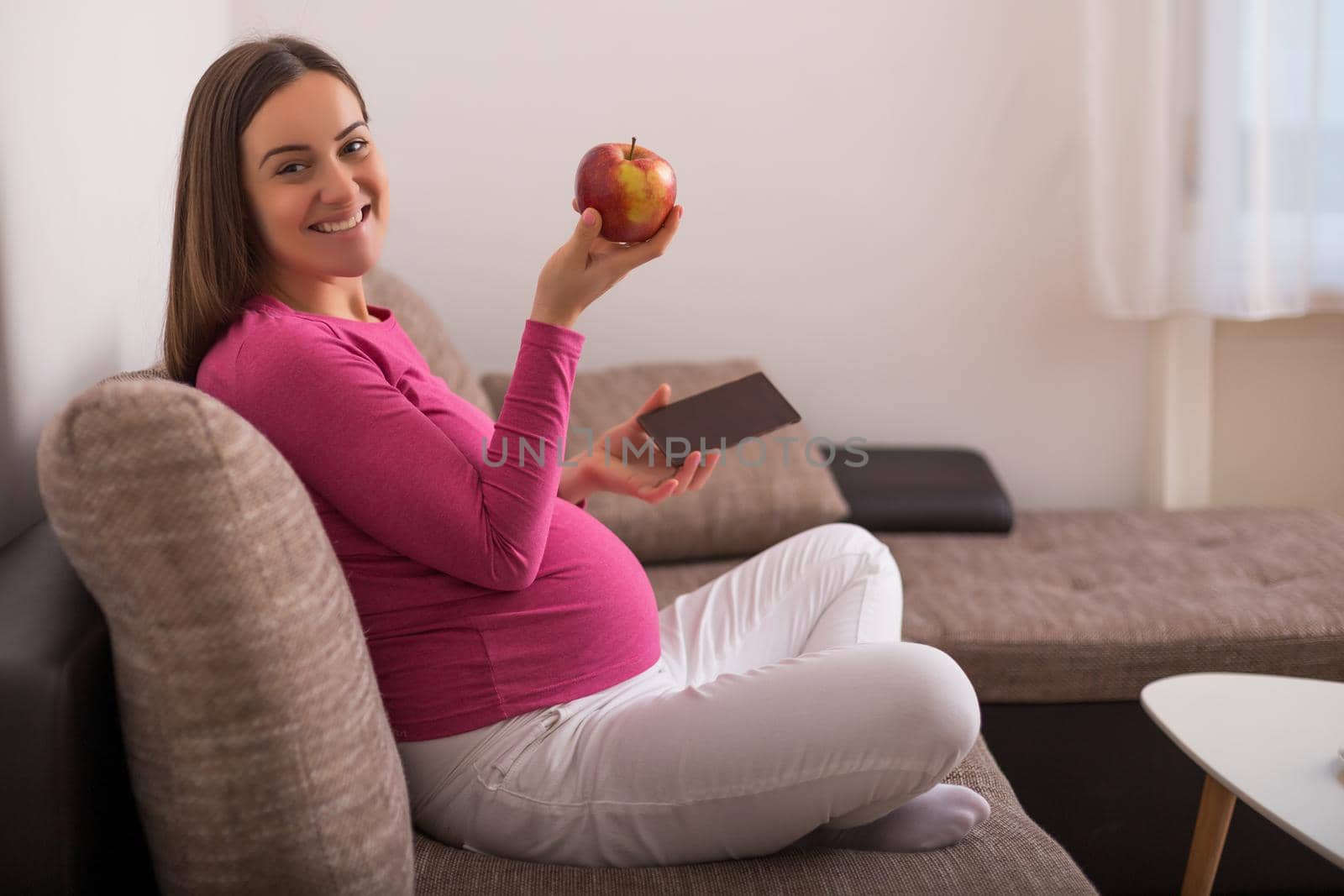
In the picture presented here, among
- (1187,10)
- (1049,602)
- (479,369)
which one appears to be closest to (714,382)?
(479,369)

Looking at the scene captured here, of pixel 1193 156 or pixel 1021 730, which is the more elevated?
pixel 1193 156

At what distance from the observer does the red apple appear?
1207mm

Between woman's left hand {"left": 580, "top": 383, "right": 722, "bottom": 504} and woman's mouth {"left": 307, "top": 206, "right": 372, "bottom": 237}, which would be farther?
woman's left hand {"left": 580, "top": 383, "right": 722, "bottom": 504}

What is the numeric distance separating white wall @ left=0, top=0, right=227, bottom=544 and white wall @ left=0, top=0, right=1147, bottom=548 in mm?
772

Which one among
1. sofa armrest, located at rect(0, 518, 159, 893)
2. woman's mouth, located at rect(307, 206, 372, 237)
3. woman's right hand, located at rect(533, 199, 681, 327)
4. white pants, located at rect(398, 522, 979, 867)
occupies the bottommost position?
white pants, located at rect(398, 522, 979, 867)

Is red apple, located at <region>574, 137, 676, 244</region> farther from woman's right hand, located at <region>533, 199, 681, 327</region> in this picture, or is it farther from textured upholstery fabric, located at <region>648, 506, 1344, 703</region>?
textured upholstery fabric, located at <region>648, 506, 1344, 703</region>

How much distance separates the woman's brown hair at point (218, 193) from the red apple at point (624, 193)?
0.29m

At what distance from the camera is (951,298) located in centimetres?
273

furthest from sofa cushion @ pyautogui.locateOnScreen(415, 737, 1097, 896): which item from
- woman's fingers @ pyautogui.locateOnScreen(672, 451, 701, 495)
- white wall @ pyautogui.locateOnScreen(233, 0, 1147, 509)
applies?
white wall @ pyautogui.locateOnScreen(233, 0, 1147, 509)

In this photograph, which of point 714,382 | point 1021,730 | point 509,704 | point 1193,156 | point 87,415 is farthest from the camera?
point 1193,156

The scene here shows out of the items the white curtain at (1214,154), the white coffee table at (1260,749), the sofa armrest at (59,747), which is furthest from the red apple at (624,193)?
the white curtain at (1214,154)

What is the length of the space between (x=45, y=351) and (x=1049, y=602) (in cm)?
149

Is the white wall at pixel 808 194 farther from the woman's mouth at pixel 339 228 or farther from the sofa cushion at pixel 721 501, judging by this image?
the woman's mouth at pixel 339 228

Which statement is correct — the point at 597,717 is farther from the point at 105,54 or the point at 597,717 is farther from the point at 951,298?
the point at 951,298
